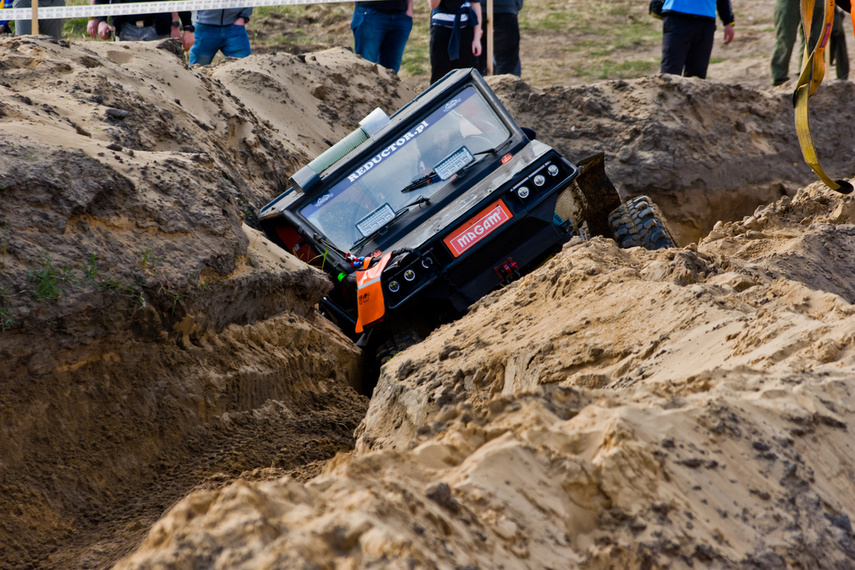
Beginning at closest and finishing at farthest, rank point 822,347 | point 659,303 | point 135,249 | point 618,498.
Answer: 1. point 618,498
2. point 822,347
3. point 659,303
4. point 135,249

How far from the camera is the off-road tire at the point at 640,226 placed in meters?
5.91

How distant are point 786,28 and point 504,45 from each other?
332cm

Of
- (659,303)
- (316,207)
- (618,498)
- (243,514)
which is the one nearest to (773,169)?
(316,207)

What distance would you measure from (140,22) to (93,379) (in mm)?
5784

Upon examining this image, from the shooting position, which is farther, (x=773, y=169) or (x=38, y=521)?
(x=773, y=169)

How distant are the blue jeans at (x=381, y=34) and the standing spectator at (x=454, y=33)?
34cm

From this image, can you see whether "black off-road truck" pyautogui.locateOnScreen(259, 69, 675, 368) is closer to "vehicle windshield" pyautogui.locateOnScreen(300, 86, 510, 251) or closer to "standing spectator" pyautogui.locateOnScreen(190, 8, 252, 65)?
"vehicle windshield" pyautogui.locateOnScreen(300, 86, 510, 251)

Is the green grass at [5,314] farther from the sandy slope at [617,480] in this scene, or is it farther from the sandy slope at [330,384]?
the sandy slope at [617,480]

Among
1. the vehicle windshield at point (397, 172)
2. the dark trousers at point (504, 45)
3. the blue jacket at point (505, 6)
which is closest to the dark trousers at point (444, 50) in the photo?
the dark trousers at point (504, 45)

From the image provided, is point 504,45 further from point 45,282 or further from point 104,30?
point 45,282

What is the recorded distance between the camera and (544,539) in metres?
1.79

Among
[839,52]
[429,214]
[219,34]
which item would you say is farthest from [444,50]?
[839,52]

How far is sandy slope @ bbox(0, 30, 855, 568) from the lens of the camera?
1.82m

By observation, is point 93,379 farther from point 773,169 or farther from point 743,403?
point 773,169
